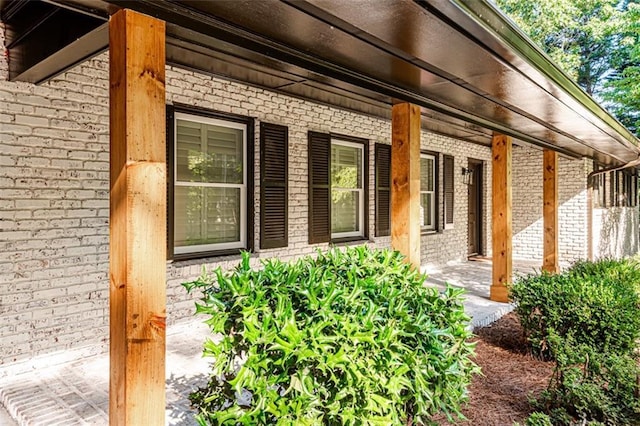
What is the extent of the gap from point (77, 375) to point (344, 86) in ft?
10.2

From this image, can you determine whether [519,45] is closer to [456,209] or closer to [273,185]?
[273,185]

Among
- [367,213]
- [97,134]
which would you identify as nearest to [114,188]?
[97,134]

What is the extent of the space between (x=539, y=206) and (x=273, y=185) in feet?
24.5

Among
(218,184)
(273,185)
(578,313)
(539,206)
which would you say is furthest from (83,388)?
(539,206)

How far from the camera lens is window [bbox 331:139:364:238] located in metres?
6.41

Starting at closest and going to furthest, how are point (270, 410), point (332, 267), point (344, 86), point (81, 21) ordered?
point (270, 410), point (81, 21), point (332, 267), point (344, 86)

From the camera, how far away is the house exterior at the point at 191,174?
3295 millimetres

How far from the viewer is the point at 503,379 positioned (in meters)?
3.51

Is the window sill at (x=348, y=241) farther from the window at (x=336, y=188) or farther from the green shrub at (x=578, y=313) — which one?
the green shrub at (x=578, y=313)

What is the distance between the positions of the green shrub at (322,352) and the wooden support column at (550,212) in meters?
5.61

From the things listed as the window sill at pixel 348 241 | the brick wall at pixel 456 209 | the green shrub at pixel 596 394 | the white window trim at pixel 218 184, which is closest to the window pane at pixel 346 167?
the window sill at pixel 348 241

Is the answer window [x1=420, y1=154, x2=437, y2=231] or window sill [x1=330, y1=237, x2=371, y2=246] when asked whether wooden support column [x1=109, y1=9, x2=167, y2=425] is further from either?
window [x1=420, y1=154, x2=437, y2=231]

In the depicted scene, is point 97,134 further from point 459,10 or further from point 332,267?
point 459,10

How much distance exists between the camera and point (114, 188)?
77.5 inches
